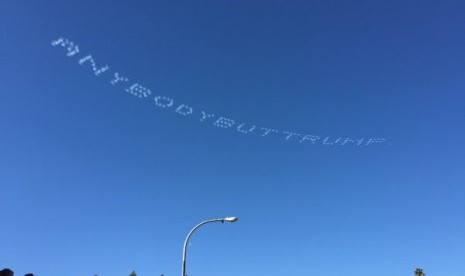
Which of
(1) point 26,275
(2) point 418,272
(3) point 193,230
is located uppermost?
(2) point 418,272

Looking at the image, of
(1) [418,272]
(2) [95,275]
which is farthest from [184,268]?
(2) [95,275]

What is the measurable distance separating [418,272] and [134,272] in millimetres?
64952

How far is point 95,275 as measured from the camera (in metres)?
104

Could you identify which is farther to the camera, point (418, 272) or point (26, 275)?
point (418, 272)

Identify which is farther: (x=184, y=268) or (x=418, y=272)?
(x=418, y=272)

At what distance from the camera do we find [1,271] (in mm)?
18688

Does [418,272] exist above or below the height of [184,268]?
above

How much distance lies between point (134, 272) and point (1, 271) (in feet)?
310

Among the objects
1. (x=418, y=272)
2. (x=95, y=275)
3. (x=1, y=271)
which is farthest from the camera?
(x=95, y=275)

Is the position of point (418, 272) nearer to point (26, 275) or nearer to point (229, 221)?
point (229, 221)

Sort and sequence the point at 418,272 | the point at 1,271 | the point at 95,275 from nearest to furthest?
the point at 1,271, the point at 418,272, the point at 95,275

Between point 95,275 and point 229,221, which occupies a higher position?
point 95,275

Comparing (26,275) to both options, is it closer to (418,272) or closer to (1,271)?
(1,271)

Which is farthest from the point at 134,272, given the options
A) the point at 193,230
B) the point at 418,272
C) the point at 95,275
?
the point at 193,230
